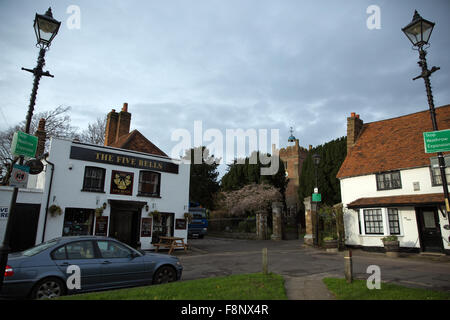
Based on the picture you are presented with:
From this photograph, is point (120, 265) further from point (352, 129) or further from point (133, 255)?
point (352, 129)

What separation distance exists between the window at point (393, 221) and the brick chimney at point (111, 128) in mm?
20757

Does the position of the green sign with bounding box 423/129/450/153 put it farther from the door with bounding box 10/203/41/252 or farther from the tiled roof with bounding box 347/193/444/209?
the door with bounding box 10/203/41/252

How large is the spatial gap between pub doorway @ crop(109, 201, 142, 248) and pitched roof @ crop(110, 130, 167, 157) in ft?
15.4

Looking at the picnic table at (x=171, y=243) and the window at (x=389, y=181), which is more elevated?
the window at (x=389, y=181)

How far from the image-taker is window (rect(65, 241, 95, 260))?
714 centimetres

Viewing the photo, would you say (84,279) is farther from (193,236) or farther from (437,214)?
(193,236)

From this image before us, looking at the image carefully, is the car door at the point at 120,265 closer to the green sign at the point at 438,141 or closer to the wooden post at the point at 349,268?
the wooden post at the point at 349,268

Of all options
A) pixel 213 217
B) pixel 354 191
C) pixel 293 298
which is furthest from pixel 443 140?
pixel 213 217

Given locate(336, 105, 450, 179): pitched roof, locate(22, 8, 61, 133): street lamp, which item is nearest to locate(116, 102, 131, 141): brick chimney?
locate(22, 8, 61, 133): street lamp

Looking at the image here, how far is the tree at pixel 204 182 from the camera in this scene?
4350cm

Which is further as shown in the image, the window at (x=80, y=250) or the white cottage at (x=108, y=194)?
the white cottage at (x=108, y=194)

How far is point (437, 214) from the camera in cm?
1580

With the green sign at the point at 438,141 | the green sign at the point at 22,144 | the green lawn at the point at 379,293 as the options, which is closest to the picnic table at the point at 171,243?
the green lawn at the point at 379,293

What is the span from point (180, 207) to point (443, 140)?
16.3m
